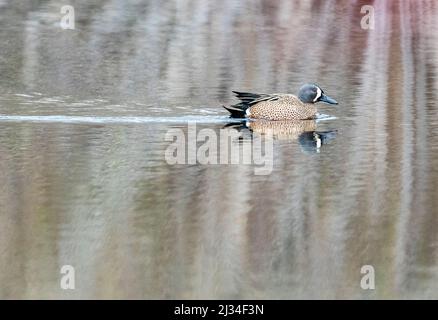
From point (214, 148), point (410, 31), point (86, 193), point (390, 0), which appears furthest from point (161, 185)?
point (390, 0)

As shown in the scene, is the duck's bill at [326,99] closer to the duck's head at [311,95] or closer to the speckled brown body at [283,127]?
the duck's head at [311,95]

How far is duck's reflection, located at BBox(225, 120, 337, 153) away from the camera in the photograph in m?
12.4

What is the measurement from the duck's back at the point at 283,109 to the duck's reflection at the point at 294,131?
6 cm

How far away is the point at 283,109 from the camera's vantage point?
14.2 m

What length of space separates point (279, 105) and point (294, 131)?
0.71m

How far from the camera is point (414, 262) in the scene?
27.3ft

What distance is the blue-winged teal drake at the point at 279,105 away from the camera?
45.8 ft

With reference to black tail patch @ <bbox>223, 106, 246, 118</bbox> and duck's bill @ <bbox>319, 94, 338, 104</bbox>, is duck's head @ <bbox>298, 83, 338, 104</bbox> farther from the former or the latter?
black tail patch @ <bbox>223, 106, 246, 118</bbox>

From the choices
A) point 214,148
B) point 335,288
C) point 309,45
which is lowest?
point 335,288

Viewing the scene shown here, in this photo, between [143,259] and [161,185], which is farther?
[161,185]

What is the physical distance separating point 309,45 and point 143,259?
11.8 m

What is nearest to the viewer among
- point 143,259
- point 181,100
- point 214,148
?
point 143,259

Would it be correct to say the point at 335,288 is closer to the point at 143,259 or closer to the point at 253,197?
the point at 143,259

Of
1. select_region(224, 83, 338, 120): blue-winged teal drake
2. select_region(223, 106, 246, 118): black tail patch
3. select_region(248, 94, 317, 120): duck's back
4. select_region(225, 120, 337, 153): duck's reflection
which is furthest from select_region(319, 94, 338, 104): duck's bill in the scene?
select_region(223, 106, 246, 118): black tail patch
